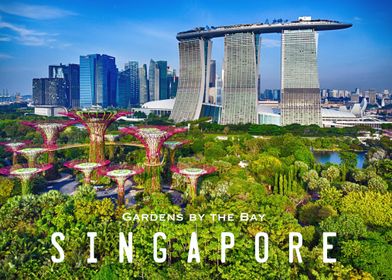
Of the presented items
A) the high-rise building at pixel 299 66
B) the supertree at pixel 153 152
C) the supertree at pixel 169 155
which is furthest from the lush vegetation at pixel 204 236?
the high-rise building at pixel 299 66

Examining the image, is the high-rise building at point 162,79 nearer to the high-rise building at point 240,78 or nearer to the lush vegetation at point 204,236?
the high-rise building at point 240,78

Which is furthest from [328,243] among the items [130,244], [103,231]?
[103,231]

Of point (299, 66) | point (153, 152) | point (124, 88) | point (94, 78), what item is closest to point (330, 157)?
point (299, 66)

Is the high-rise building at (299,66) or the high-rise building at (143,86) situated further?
the high-rise building at (143,86)

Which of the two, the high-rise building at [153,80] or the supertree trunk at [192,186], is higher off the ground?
the high-rise building at [153,80]

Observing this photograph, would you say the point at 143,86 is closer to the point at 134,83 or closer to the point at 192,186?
the point at 134,83

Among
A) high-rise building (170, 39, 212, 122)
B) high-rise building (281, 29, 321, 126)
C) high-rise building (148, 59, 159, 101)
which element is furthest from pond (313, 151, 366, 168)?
high-rise building (148, 59, 159, 101)

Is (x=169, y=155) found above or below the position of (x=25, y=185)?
above
